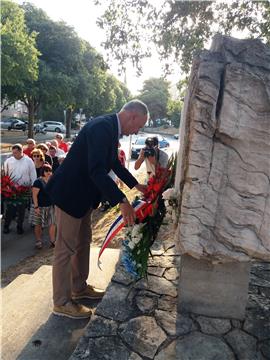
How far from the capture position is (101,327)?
2766 mm

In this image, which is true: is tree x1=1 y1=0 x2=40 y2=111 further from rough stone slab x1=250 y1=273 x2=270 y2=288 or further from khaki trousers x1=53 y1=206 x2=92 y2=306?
rough stone slab x1=250 y1=273 x2=270 y2=288

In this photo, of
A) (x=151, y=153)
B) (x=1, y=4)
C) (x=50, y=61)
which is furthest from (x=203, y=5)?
(x=50, y=61)

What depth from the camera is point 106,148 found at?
2.85 meters

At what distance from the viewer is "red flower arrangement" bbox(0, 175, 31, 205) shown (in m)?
6.54

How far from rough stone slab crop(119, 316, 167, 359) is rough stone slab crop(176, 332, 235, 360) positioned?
15 centimetres

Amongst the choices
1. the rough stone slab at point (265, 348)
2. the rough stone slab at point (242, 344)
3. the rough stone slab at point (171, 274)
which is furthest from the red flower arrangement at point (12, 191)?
the rough stone slab at point (265, 348)

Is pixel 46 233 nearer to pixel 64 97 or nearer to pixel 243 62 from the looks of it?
pixel 243 62

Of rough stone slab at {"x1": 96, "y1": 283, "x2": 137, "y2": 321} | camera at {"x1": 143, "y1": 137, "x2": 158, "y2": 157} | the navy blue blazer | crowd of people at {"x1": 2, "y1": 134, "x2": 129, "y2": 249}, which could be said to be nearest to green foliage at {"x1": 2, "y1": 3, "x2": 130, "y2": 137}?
crowd of people at {"x1": 2, "y1": 134, "x2": 129, "y2": 249}

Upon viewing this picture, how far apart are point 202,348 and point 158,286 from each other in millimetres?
822

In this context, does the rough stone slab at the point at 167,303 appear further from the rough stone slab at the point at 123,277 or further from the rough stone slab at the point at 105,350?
the rough stone slab at the point at 105,350

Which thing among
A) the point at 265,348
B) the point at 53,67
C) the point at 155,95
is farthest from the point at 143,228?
the point at 155,95

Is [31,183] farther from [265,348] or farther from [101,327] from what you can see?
[265,348]

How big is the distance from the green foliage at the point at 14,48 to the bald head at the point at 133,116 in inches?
491

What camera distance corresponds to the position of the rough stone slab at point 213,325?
281cm
